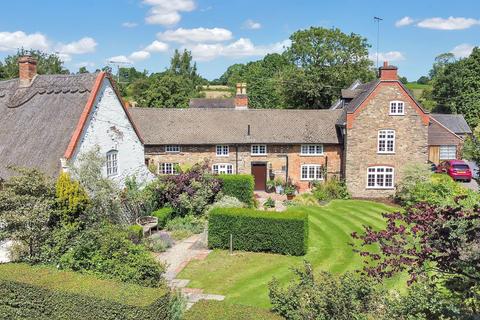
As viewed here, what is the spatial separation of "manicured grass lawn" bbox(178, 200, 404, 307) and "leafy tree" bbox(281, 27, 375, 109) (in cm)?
3074

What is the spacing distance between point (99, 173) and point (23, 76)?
858 centimetres

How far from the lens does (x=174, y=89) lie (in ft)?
202

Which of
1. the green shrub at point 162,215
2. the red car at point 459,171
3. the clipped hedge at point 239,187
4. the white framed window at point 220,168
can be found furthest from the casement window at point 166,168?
the red car at point 459,171

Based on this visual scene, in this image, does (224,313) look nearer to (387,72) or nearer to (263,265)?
(263,265)

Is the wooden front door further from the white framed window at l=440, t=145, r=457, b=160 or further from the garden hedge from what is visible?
the white framed window at l=440, t=145, r=457, b=160

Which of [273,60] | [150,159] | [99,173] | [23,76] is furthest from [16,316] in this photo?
[273,60]

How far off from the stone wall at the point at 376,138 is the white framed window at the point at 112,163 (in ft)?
57.9

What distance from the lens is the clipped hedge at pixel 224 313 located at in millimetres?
10453

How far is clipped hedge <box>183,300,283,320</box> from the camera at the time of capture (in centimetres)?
1045

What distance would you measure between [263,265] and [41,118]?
1334cm

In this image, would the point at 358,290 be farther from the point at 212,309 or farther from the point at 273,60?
the point at 273,60


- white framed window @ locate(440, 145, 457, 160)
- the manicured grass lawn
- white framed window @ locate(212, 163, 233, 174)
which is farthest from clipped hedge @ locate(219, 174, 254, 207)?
white framed window @ locate(440, 145, 457, 160)

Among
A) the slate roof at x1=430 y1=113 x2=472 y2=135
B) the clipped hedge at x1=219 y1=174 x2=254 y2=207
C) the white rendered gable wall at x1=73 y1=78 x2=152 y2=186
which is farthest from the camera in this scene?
the slate roof at x1=430 y1=113 x2=472 y2=135

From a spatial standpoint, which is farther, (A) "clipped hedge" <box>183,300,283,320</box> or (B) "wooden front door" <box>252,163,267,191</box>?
(B) "wooden front door" <box>252,163,267,191</box>
